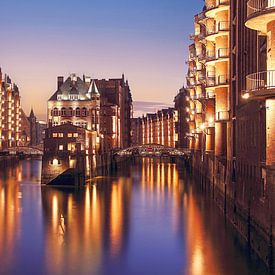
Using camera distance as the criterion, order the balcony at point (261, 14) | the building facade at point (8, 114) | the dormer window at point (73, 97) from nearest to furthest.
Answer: the balcony at point (261, 14), the dormer window at point (73, 97), the building facade at point (8, 114)

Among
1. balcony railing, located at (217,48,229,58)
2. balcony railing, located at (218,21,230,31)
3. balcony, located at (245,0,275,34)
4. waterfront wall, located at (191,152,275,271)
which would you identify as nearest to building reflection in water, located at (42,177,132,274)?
waterfront wall, located at (191,152,275,271)

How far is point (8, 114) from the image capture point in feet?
524

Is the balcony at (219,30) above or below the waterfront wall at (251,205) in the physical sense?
above

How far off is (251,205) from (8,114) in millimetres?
135137

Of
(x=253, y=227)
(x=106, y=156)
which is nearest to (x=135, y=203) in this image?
(x=253, y=227)

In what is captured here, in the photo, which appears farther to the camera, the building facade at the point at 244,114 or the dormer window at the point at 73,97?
the dormer window at the point at 73,97

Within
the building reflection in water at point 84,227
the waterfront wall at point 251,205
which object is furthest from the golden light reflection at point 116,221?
the waterfront wall at point 251,205

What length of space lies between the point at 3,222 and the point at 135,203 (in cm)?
1737

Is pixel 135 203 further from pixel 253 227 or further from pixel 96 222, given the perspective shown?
pixel 253 227

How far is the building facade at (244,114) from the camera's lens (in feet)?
85.7

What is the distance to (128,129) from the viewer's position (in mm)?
182500

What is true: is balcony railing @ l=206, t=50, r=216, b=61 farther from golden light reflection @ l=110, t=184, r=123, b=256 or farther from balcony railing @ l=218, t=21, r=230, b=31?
golden light reflection @ l=110, t=184, r=123, b=256

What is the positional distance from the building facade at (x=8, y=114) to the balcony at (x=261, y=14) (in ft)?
402

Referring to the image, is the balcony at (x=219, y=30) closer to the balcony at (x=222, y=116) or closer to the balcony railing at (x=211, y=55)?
the balcony railing at (x=211, y=55)
